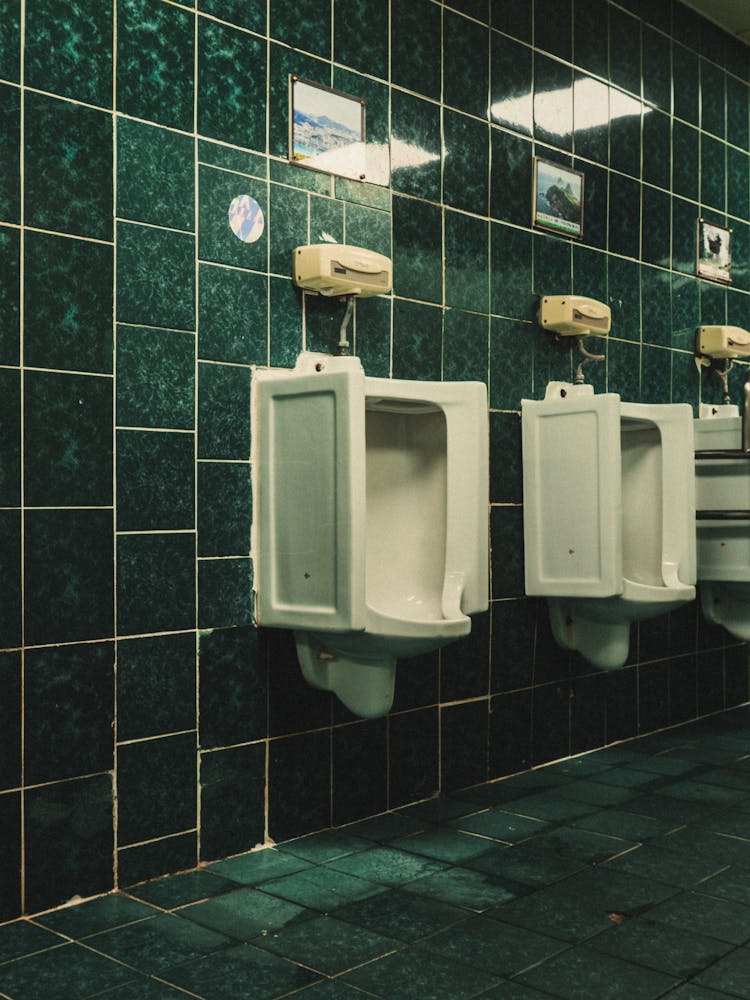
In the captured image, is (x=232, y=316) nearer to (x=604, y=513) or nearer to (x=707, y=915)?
(x=604, y=513)

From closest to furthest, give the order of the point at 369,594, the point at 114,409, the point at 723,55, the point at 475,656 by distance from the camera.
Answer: the point at 114,409, the point at 369,594, the point at 475,656, the point at 723,55

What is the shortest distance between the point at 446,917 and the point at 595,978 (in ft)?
1.20

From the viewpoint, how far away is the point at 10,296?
2115 millimetres

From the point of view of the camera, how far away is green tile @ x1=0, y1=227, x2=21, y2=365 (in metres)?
2.10

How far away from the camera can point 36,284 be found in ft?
7.07

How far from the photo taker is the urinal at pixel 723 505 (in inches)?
145

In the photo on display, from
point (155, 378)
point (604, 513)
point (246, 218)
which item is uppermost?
point (246, 218)

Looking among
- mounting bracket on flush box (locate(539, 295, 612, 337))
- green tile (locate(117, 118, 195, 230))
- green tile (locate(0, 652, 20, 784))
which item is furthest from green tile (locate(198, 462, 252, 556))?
mounting bracket on flush box (locate(539, 295, 612, 337))

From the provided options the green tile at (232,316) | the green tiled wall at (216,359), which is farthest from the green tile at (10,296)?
the green tile at (232,316)

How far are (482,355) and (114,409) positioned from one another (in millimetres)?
1243

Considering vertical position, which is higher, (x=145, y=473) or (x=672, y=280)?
(x=672, y=280)

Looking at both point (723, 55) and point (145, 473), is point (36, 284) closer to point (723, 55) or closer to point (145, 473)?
point (145, 473)

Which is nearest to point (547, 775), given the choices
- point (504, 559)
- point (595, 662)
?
point (595, 662)

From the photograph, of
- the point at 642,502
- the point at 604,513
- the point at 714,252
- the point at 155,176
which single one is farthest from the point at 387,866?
the point at 714,252
